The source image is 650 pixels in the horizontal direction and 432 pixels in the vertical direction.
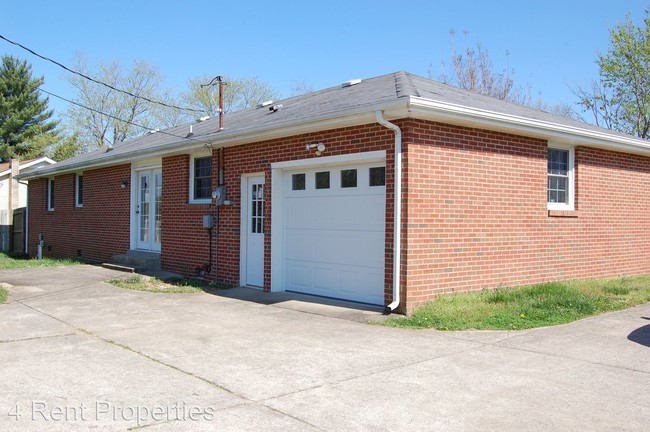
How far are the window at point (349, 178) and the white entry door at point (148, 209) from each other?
6.61 meters

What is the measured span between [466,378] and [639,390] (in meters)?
1.45

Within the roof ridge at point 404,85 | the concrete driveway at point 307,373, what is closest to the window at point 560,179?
the roof ridge at point 404,85

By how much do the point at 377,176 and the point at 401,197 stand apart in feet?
2.73

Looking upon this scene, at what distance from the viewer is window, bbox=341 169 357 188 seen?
31.4ft

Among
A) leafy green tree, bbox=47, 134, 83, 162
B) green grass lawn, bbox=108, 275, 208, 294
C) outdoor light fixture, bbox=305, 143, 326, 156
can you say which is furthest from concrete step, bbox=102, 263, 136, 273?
leafy green tree, bbox=47, 134, 83, 162

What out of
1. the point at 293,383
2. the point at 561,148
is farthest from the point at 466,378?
the point at 561,148

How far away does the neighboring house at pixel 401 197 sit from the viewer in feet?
28.3

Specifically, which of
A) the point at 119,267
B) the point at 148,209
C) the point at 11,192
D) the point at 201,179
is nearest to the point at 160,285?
the point at 201,179

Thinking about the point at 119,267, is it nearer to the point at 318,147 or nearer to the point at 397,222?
the point at 318,147

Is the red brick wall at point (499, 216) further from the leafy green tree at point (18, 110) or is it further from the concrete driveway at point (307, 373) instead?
the leafy green tree at point (18, 110)

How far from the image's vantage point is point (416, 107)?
8.03 metres

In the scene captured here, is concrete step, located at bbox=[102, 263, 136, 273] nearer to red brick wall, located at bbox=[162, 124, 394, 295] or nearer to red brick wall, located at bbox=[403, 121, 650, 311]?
red brick wall, located at bbox=[162, 124, 394, 295]

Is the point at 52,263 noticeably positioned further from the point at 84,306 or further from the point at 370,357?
the point at 370,357

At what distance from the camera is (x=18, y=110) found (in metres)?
47.5
